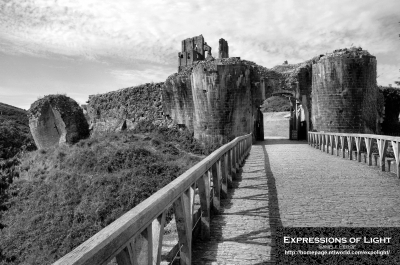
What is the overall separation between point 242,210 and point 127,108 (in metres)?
26.4

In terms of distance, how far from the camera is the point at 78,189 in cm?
1673

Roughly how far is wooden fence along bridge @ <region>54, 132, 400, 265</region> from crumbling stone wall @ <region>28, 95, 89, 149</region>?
23.8 metres

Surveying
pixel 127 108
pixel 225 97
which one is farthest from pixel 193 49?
pixel 225 97

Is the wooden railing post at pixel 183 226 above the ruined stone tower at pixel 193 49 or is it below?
below

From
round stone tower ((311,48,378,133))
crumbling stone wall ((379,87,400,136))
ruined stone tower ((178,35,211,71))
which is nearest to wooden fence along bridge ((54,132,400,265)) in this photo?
round stone tower ((311,48,378,133))

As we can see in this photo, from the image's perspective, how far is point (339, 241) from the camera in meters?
3.16

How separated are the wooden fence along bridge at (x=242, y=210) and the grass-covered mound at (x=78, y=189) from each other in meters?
8.58

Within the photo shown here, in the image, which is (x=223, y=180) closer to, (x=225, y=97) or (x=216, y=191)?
(x=216, y=191)

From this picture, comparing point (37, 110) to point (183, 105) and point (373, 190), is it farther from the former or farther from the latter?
point (373, 190)

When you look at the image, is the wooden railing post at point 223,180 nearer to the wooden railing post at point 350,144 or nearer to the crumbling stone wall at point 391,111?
the wooden railing post at point 350,144

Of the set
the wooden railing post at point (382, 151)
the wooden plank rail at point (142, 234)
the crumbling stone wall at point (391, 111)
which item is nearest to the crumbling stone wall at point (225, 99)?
the crumbling stone wall at point (391, 111)

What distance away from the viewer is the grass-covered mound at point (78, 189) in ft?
42.4

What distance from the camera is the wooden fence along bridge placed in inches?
68.9

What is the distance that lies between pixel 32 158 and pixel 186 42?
1979 centimetres
